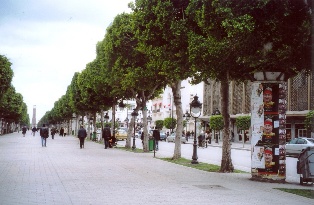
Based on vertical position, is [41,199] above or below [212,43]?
below

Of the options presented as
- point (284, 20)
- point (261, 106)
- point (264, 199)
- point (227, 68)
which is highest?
point (284, 20)

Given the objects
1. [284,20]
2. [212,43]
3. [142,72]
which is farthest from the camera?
[142,72]

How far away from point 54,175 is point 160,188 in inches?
177

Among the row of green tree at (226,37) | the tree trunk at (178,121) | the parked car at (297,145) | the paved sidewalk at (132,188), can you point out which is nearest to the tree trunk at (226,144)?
the row of green tree at (226,37)

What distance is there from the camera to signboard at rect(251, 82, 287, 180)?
1485 centimetres

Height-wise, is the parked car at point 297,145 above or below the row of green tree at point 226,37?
below

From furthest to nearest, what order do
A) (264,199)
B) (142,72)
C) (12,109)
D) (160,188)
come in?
(12,109) < (142,72) < (160,188) < (264,199)

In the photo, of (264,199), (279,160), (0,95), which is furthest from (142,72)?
(0,95)

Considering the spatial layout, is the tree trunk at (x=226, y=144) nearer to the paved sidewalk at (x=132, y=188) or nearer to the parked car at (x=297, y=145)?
the paved sidewalk at (x=132, y=188)

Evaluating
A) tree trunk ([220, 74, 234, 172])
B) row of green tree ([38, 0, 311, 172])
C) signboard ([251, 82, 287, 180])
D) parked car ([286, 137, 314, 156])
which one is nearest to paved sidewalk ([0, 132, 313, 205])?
signboard ([251, 82, 287, 180])

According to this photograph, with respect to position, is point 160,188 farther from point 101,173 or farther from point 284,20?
point 284,20

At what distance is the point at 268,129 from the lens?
1498cm

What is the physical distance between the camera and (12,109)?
274 feet

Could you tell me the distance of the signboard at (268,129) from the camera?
14852 millimetres
